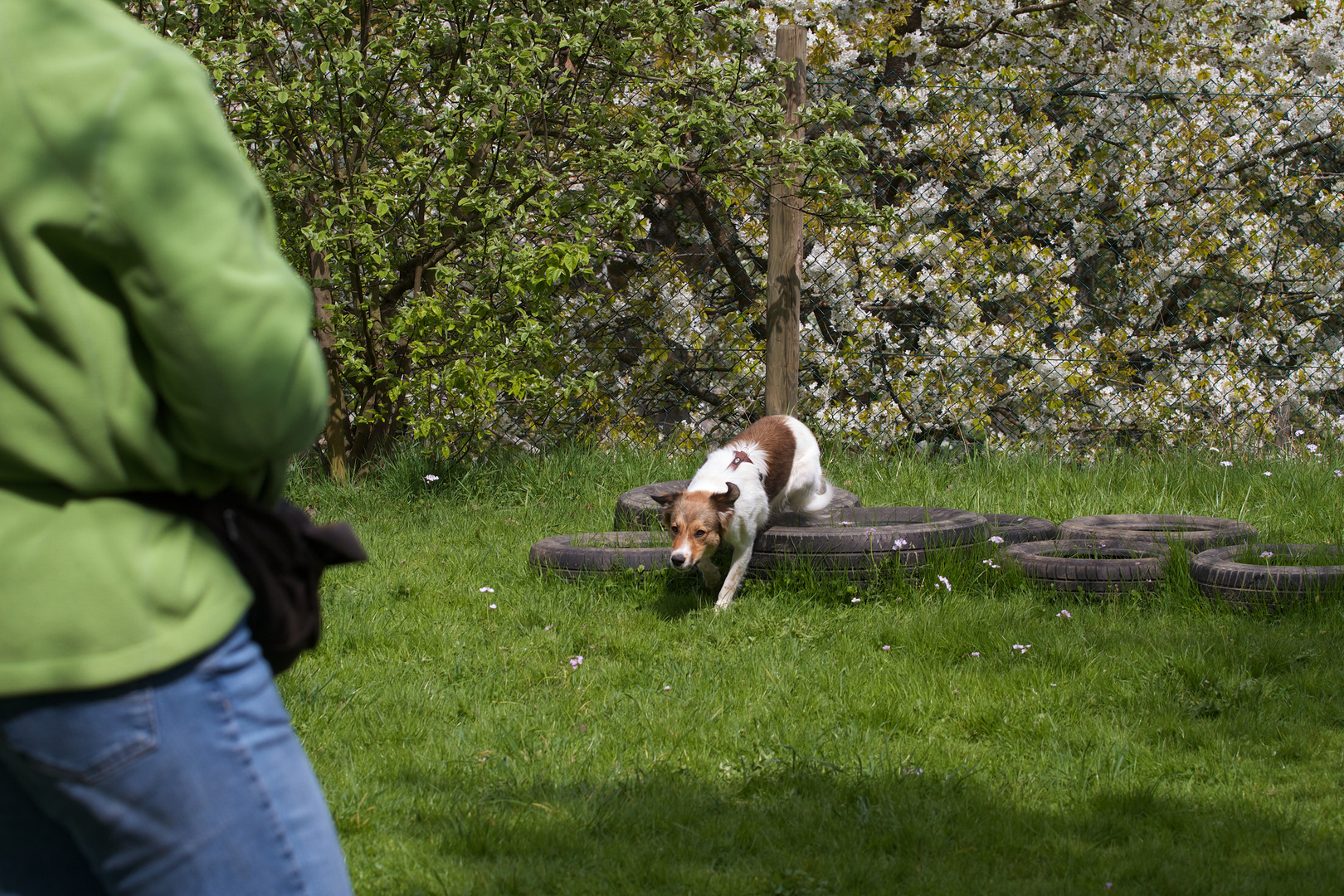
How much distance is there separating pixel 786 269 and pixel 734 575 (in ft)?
9.80

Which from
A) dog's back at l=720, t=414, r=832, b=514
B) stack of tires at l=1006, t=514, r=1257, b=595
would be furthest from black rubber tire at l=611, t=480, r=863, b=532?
stack of tires at l=1006, t=514, r=1257, b=595

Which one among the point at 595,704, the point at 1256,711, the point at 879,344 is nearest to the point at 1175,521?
the point at 1256,711

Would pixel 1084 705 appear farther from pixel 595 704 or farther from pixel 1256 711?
pixel 595 704

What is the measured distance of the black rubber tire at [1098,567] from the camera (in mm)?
5066

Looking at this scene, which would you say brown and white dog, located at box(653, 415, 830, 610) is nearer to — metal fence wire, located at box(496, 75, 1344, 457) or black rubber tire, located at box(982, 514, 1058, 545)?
black rubber tire, located at box(982, 514, 1058, 545)

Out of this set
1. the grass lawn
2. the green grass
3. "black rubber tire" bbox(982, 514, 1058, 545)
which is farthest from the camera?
"black rubber tire" bbox(982, 514, 1058, 545)

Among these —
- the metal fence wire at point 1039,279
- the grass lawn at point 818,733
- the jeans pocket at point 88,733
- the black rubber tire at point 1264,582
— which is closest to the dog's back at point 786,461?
the grass lawn at point 818,733

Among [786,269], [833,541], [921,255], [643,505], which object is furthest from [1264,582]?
[921,255]

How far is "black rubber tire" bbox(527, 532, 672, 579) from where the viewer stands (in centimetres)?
561

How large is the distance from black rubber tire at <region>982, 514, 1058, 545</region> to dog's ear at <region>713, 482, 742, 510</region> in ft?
4.29

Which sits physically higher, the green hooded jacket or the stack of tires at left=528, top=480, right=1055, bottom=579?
the green hooded jacket

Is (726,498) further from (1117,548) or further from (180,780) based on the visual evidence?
(180,780)

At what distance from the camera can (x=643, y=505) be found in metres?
6.39

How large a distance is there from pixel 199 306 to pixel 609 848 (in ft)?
7.28
